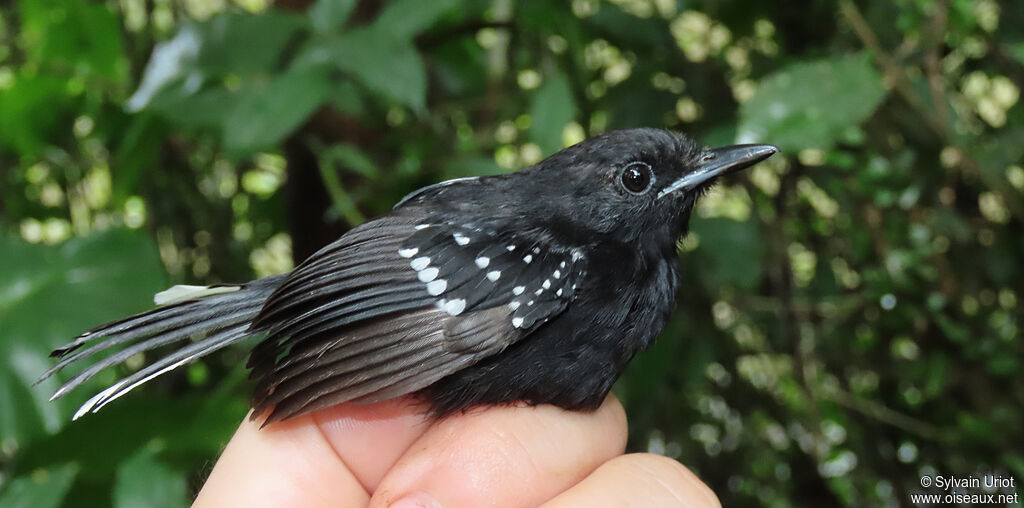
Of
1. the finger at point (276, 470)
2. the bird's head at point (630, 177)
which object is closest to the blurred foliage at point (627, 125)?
the finger at point (276, 470)

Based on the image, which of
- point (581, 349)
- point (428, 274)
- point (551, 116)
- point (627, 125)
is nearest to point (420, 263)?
point (428, 274)

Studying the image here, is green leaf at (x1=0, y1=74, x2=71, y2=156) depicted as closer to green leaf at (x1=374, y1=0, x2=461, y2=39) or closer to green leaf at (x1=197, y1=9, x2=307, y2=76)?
green leaf at (x1=197, y1=9, x2=307, y2=76)

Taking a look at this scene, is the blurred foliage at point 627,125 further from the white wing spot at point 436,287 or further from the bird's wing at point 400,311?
the white wing spot at point 436,287

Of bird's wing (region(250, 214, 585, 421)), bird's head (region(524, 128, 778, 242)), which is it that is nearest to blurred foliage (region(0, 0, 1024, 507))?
bird's head (region(524, 128, 778, 242))

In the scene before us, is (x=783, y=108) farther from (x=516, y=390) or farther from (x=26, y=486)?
(x=26, y=486)

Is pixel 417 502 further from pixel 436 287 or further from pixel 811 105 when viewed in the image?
pixel 811 105

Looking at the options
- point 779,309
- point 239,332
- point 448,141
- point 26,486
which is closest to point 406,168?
point 448,141
